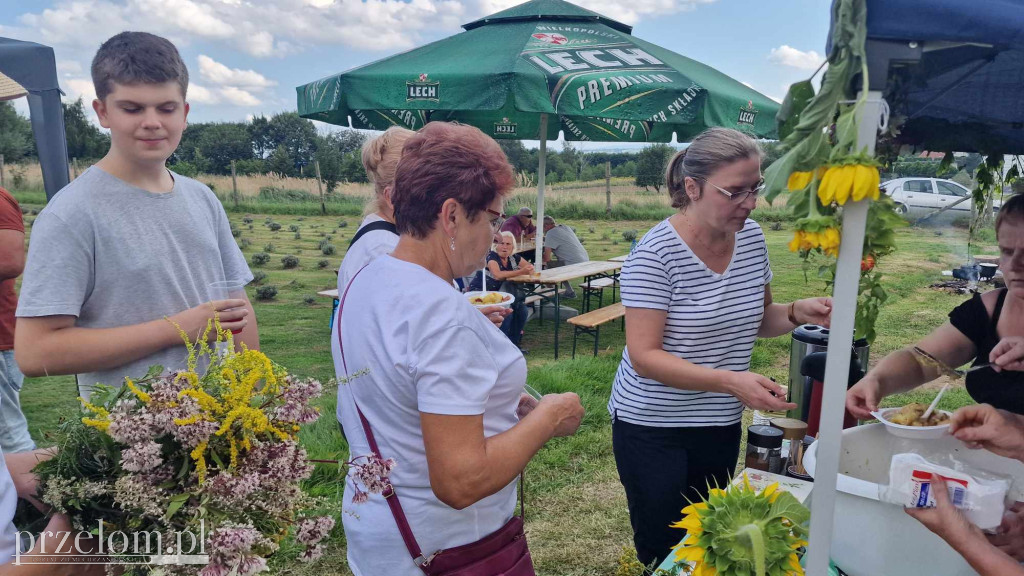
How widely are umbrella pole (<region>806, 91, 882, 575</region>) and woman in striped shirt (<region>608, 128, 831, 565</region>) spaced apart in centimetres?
71

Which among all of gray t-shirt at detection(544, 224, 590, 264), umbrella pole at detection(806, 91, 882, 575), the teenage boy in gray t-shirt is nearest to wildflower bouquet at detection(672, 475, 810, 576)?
umbrella pole at detection(806, 91, 882, 575)

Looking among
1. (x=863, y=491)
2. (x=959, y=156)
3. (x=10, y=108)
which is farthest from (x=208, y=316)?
(x=10, y=108)

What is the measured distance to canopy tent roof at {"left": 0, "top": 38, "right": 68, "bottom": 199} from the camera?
17.8ft

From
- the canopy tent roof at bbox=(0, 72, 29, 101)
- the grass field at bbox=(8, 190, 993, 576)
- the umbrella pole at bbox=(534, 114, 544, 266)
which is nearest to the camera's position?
the grass field at bbox=(8, 190, 993, 576)

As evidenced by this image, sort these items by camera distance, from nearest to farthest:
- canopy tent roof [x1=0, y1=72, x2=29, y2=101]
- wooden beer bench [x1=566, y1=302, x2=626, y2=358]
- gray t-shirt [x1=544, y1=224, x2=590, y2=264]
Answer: canopy tent roof [x1=0, y1=72, x2=29, y2=101] < wooden beer bench [x1=566, y1=302, x2=626, y2=358] < gray t-shirt [x1=544, y1=224, x2=590, y2=264]

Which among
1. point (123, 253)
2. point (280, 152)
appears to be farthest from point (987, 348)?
point (280, 152)

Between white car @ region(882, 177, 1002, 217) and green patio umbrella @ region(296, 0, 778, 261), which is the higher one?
green patio umbrella @ region(296, 0, 778, 261)

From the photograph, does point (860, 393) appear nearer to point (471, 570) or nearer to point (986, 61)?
point (986, 61)

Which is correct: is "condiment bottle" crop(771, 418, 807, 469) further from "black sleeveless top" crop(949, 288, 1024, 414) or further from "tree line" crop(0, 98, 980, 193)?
"tree line" crop(0, 98, 980, 193)

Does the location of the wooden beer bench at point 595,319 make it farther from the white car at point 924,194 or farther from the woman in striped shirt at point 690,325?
the woman in striped shirt at point 690,325

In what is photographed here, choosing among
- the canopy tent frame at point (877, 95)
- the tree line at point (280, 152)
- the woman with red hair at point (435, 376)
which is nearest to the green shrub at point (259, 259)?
the tree line at point (280, 152)

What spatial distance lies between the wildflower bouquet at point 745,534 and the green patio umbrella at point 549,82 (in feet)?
12.6

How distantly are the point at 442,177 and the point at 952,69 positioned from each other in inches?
44.0

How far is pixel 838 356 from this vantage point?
1100 millimetres
